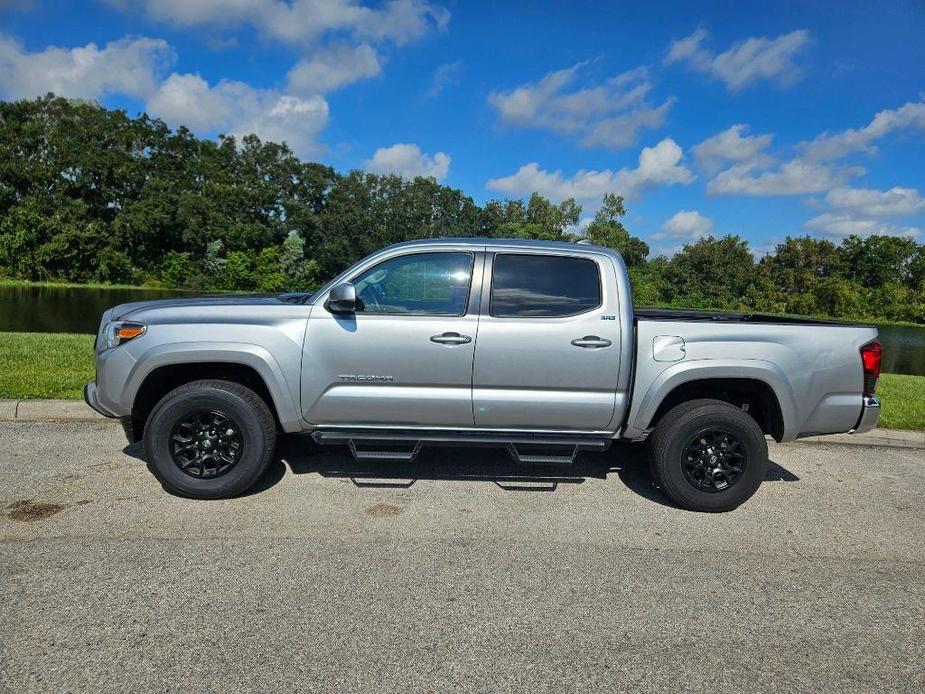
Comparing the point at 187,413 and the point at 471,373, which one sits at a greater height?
the point at 471,373

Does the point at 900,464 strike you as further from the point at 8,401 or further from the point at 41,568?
the point at 8,401

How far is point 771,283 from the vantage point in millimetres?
53281

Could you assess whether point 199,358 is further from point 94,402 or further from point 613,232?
point 613,232

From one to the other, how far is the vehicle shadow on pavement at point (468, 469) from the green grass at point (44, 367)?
3141mm

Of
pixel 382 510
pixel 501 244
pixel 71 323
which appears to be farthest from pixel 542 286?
pixel 71 323

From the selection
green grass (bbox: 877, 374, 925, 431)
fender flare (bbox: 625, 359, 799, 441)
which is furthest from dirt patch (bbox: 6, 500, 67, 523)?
green grass (bbox: 877, 374, 925, 431)

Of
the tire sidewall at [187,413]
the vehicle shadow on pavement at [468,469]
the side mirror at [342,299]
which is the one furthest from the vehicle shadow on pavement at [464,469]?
the side mirror at [342,299]

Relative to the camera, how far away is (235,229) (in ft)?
178

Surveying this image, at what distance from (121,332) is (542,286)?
3.02 meters

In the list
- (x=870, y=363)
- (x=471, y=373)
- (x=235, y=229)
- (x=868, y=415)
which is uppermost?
(x=235, y=229)

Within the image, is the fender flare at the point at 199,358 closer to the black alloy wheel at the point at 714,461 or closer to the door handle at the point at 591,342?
the door handle at the point at 591,342

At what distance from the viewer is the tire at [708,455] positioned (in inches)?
177

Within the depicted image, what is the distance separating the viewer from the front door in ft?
14.5

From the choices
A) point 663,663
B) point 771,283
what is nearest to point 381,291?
point 663,663
